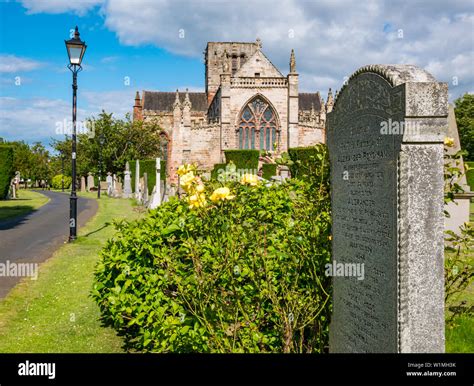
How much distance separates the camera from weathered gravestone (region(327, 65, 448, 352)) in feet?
8.80

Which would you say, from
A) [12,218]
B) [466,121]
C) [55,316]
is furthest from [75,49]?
[466,121]

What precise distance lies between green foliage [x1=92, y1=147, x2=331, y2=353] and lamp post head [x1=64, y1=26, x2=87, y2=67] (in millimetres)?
8535

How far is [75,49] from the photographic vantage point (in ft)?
37.8

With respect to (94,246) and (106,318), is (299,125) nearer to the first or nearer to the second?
(94,246)

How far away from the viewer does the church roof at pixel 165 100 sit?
56.1 metres

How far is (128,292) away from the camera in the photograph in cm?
461

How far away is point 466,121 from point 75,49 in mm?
51418

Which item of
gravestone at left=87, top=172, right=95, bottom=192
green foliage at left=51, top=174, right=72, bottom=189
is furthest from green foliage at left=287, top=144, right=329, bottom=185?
green foliage at left=51, top=174, right=72, bottom=189

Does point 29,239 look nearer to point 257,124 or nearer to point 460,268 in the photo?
point 460,268

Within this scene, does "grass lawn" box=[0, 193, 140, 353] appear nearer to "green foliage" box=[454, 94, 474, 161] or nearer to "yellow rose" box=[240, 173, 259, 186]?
"yellow rose" box=[240, 173, 259, 186]

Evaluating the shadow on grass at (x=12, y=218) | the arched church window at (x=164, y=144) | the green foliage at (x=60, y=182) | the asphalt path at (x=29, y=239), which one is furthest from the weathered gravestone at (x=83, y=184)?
the asphalt path at (x=29, y=239)

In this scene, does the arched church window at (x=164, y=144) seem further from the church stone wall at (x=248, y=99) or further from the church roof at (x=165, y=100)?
the church stone wall at (x=248, y=99)
